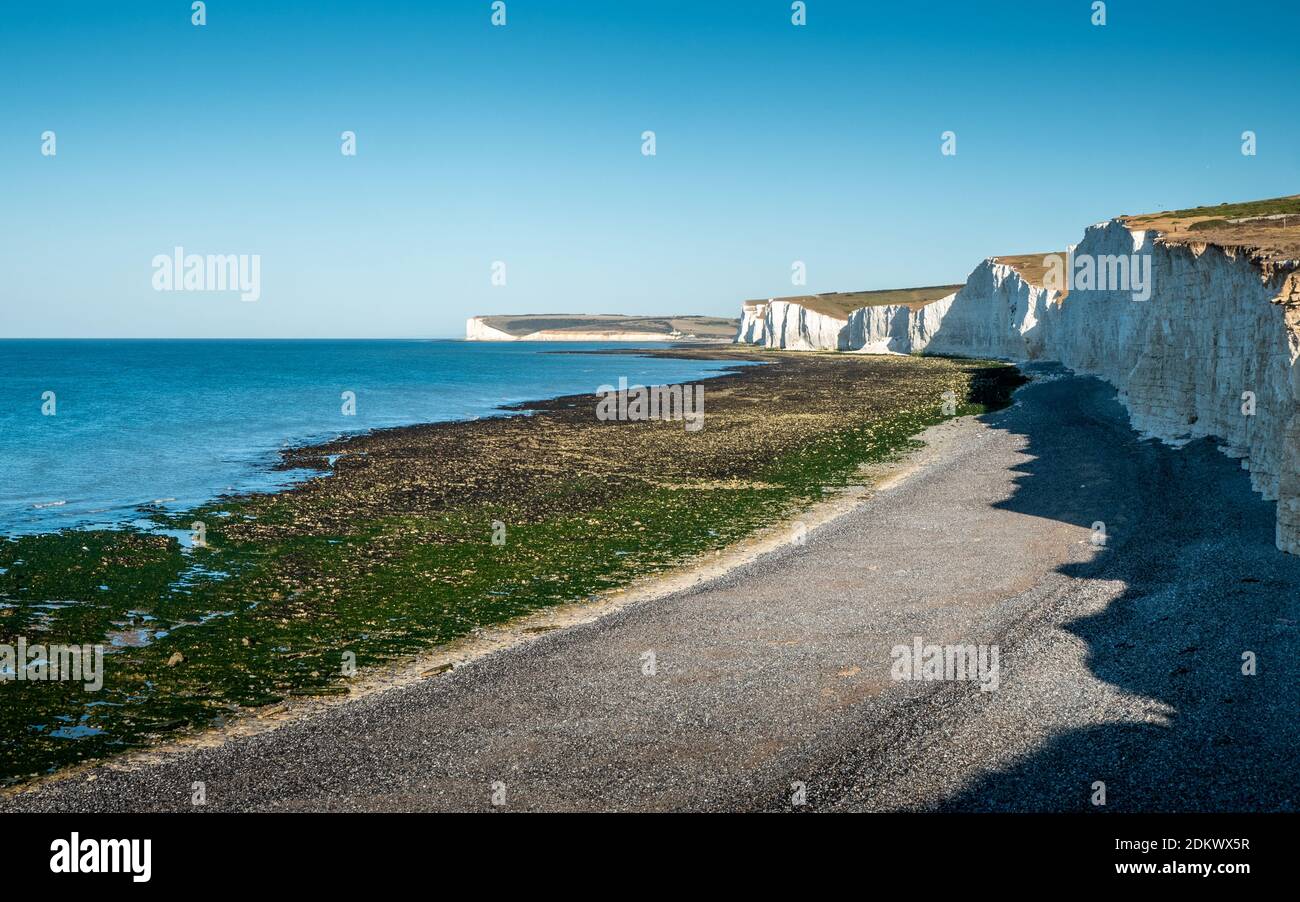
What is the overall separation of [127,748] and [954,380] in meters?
70.4

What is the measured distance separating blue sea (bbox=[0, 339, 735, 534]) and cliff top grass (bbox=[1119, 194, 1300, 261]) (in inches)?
1390

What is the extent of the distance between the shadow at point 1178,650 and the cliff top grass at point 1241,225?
6.66m

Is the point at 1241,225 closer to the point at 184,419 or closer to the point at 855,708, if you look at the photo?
the point at 855,708

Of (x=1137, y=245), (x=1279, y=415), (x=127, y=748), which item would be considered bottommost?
(x=127, y=748)

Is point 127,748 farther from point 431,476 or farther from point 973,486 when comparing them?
point 973,486

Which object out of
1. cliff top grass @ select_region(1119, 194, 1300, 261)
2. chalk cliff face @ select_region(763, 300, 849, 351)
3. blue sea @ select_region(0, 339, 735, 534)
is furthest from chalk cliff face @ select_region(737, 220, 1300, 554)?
chalk cliff face @ select_region(763, 300, 849, 351)

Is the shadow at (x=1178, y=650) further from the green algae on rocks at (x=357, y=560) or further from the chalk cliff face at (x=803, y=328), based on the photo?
the chalk cliff face at (x=803, y=328)

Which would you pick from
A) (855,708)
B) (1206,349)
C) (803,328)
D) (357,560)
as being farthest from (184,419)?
(803,328)

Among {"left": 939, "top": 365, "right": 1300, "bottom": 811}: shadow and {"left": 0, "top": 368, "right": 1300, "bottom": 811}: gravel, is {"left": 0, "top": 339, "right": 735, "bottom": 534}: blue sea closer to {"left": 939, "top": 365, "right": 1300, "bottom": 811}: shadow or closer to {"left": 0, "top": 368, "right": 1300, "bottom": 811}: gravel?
{"left": 0, "top": 368, "right": 1300, "bottom": 811}: gravel

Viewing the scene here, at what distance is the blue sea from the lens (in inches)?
1300

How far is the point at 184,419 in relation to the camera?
201 feet
